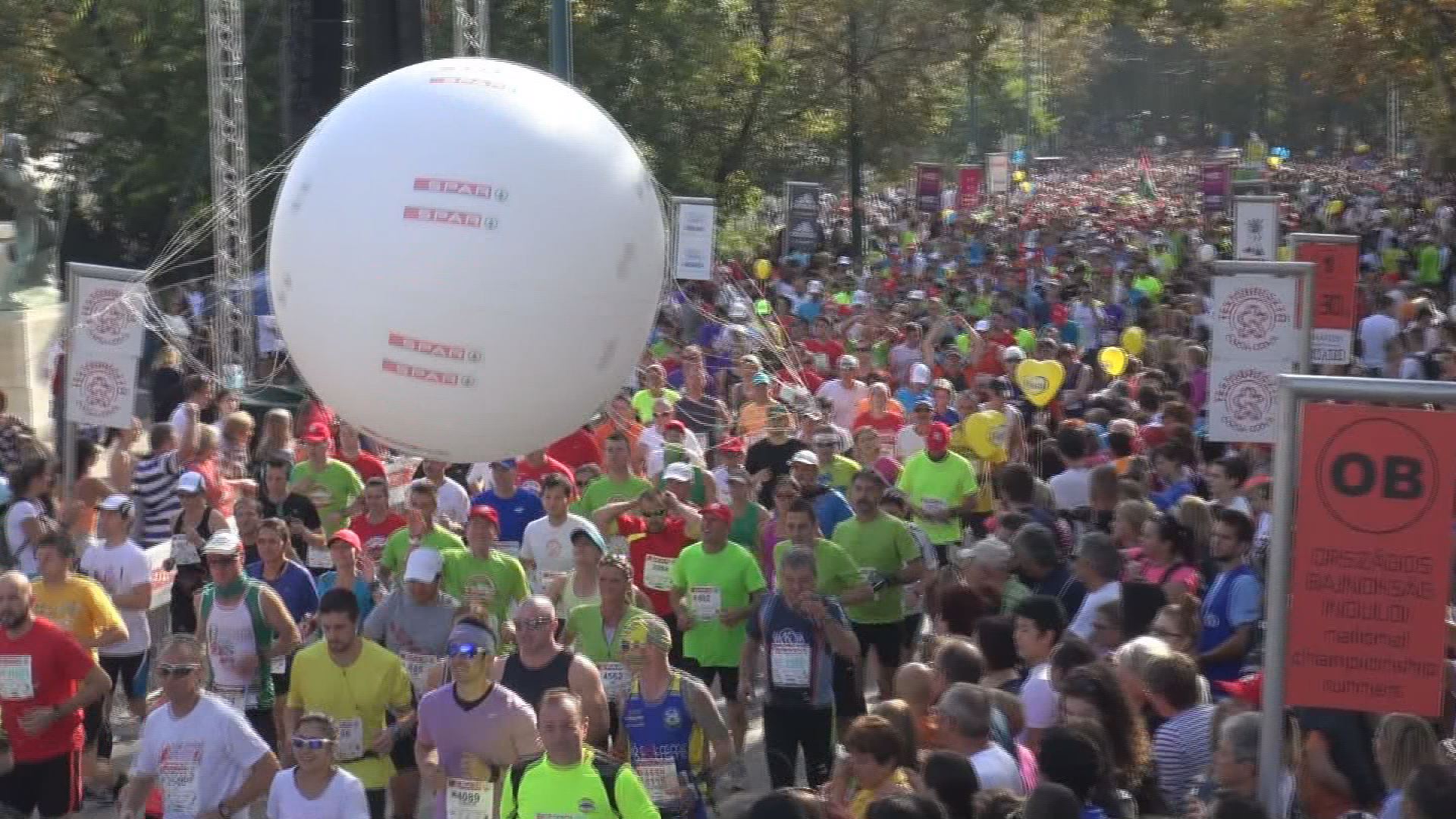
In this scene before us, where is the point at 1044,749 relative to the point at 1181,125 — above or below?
below

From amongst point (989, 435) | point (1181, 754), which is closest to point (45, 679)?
point (1181, 754)

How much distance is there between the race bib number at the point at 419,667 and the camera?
8.89 metres

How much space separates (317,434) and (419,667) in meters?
3.45

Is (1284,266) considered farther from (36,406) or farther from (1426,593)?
(36,406)

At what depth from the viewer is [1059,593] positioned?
28.7 ft

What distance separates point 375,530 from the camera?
10.8 m

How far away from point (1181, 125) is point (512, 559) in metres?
95.5

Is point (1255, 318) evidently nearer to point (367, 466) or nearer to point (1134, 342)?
point (367, 466)

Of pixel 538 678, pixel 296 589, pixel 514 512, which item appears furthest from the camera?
pixel 514 512

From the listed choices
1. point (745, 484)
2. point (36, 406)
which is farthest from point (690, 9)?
point (745, 484)

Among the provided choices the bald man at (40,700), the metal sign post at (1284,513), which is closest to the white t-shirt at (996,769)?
the metal sign post at (1284,513)

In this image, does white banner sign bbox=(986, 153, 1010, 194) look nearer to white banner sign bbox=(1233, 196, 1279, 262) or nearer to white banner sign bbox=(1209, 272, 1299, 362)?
white banner sign bbox=(1233, 196, 1279, 262)

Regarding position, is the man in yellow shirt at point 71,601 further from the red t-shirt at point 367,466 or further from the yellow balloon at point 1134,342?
the yellow balloon at point 1134,342

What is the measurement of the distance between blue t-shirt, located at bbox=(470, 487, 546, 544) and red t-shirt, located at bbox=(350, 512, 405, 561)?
525 millimetres
